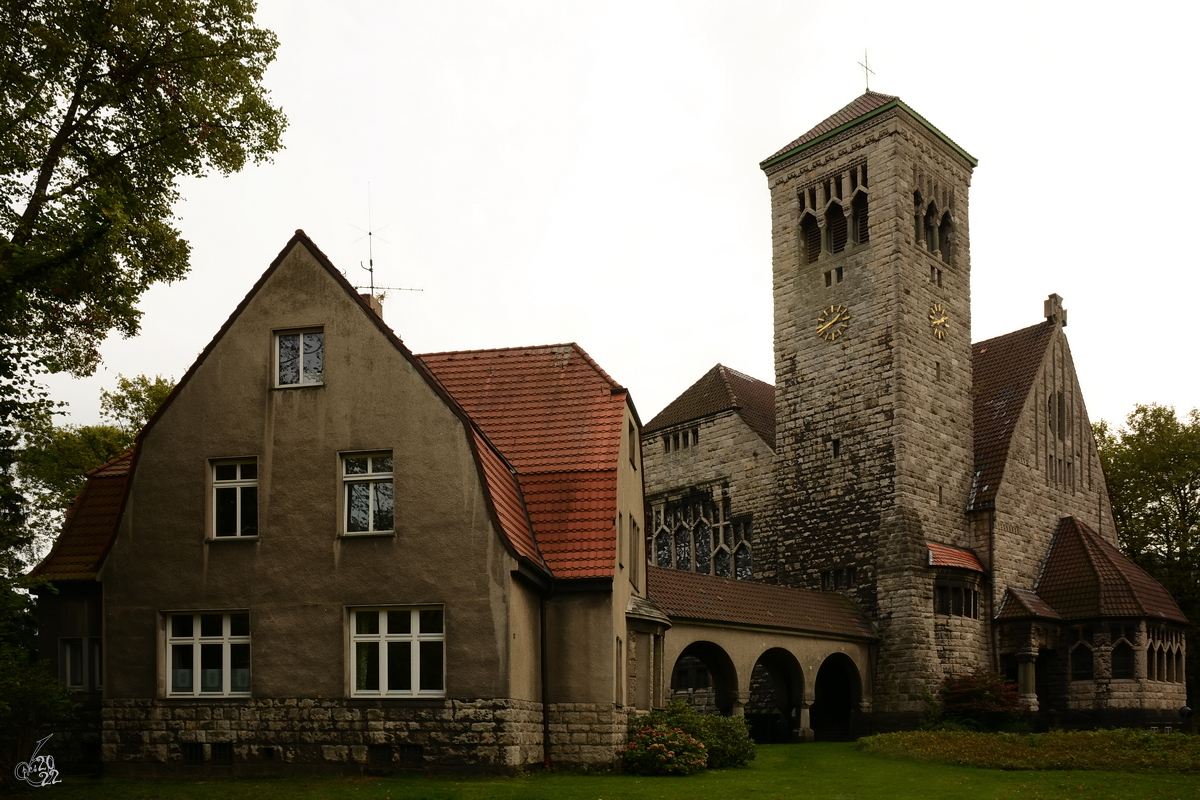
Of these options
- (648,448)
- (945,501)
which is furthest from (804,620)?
(648,448)

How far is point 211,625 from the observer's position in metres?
20.5

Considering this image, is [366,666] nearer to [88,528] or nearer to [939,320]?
[88,528]

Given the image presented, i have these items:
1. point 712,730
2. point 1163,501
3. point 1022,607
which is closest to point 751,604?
point 1022,607

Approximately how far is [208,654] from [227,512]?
92.1 inches

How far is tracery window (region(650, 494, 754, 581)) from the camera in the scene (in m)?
44.7

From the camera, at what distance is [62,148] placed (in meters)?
21.0

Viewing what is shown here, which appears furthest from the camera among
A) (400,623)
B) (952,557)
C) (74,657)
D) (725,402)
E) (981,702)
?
(725,402)

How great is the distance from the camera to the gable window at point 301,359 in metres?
21.0

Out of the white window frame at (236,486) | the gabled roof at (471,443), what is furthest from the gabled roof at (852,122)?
the white window frame at (236,486)

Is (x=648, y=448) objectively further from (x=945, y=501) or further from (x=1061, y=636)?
(x=1061, y=636)

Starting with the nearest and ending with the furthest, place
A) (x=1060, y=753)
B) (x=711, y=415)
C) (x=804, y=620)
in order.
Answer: (x=1060, y=753) < (x=804, y=620) < (x=711, y=415)

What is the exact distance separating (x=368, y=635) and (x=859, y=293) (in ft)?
83.1

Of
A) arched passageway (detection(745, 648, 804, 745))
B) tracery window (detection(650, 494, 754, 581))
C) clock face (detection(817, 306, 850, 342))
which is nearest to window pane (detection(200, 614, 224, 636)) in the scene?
arched passageway (detection(745, 648, 804, 745))

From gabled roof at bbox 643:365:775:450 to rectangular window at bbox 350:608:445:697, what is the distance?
25.9 meters
